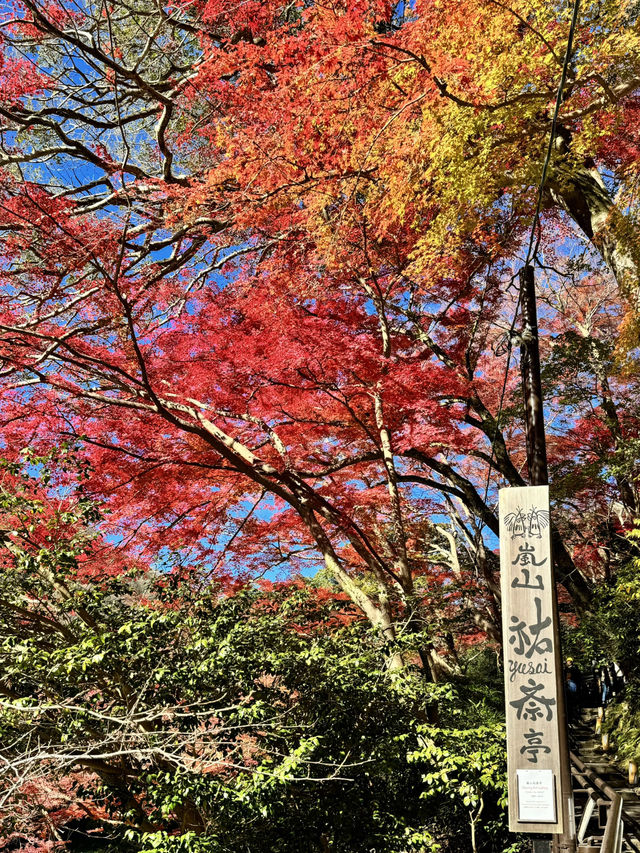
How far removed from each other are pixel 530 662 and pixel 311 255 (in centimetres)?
708

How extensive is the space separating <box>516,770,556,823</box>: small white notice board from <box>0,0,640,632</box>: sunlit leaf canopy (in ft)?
9.96

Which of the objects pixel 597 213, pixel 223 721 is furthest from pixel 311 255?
pixel 223 721

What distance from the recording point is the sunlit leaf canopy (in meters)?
5.90

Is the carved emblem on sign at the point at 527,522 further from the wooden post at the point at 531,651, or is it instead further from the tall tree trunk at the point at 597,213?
the tall tree trunk at the point at 597,213

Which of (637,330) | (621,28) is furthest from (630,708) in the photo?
(621,28)

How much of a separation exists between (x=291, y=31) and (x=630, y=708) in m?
12.0

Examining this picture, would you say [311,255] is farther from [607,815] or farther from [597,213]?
[607,815]

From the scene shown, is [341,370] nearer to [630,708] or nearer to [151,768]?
[151,768]

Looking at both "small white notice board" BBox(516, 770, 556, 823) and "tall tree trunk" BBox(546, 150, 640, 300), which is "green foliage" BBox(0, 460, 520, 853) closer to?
"small white notice board" BBox(516, 770, 556, 823)

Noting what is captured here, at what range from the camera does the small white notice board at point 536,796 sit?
120 inches

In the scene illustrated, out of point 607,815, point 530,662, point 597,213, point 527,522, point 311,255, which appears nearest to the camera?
point 530,662

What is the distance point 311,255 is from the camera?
919 centimetres

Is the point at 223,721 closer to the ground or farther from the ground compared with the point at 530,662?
closer to the ground

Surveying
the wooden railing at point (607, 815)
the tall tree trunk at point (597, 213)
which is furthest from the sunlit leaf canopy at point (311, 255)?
the wooden railing at point (607, 815)
